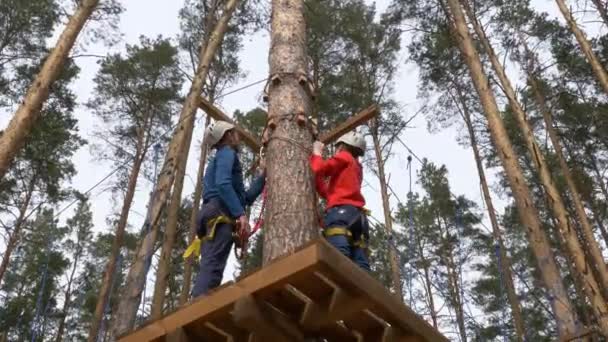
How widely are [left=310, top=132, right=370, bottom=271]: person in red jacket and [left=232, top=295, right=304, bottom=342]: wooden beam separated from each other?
144cm

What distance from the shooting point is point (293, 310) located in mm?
2451

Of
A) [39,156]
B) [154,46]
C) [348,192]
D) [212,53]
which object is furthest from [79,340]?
[348,192]

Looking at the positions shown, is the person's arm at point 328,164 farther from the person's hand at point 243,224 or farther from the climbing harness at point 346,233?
the person's hand at point 243,224

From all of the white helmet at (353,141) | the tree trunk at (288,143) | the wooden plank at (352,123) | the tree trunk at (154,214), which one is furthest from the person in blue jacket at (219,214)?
the tree trunk at (154,214)

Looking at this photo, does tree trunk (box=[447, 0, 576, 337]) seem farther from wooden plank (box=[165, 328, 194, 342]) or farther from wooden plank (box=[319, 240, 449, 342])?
wooden plank (box=[165, 328, 194, 342])

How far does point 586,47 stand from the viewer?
1064cm

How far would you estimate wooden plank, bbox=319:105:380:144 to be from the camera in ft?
15.0

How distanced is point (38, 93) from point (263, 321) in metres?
6.08

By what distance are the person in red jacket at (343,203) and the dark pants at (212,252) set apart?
0.66 meters

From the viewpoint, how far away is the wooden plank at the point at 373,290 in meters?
2.16

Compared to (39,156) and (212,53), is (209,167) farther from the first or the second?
(39,156)

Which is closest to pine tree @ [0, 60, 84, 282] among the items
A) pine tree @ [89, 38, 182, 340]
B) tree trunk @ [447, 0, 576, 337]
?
pine tree @ [89, 38, 182, 340]

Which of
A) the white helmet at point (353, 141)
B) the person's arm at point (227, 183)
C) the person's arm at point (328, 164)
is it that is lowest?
the person's arm at point (227, 183)

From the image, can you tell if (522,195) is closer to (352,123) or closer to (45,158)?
(352,123)
